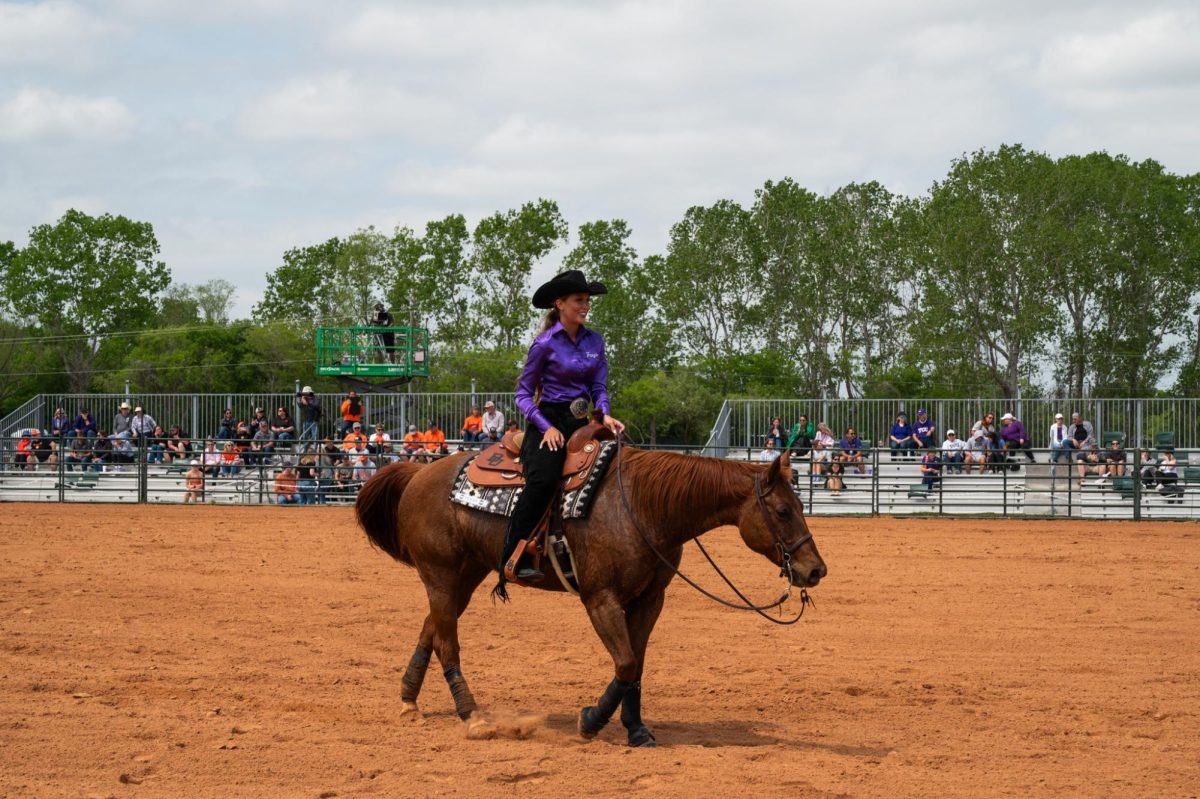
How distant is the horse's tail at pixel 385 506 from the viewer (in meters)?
7.58

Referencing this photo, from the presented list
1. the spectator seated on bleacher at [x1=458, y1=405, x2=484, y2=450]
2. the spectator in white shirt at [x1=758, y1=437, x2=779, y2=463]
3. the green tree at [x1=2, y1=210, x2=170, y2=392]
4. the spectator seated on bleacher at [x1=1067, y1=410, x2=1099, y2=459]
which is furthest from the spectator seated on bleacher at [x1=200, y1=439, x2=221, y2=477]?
the green tree at [x1=2, y1=210, x2=170, y2=392]

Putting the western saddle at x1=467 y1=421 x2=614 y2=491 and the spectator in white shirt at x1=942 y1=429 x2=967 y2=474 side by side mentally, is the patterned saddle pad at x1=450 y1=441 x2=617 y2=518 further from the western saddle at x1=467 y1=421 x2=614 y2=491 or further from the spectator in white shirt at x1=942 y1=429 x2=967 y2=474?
the spectator in white shirt at x1=942 y1=429 x2=967 y2=474

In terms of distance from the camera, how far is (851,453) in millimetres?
21172

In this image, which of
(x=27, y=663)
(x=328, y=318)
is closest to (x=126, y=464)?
(x=27, y=663)

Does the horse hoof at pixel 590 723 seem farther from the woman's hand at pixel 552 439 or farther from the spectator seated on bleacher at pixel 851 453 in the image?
the spectator seated on bleacher at pixel 851 453

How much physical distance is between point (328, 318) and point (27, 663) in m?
53.7

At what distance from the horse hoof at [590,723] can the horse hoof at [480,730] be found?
507 millimetres

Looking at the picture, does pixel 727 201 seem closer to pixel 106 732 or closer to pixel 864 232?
pixel 864 232

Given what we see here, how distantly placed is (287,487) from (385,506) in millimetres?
15054

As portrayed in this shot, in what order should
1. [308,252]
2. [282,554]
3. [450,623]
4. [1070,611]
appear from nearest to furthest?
[450,623] < [1070,611] < [282,554] < [308,252]

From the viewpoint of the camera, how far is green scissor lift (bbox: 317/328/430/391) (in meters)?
32.7

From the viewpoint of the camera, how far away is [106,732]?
6.13 metres

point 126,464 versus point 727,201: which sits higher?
point 727,201

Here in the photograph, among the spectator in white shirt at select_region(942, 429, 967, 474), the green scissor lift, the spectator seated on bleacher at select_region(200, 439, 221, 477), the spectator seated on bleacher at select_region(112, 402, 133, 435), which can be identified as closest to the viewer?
the spectator in white shirt at select_region(942, 429, 967, 474)
